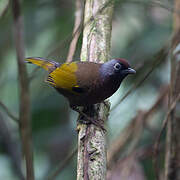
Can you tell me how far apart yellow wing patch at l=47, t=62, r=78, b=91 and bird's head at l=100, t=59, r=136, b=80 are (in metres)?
0.36

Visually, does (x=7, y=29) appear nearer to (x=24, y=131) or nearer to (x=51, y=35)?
(x=51, y=35)

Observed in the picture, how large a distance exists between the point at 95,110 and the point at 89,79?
16.2 inches

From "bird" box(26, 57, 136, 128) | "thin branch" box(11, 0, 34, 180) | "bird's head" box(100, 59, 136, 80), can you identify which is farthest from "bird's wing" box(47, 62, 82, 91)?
"thin branch" box(11, 0, 34, 180)

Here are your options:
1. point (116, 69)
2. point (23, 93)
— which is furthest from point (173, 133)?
point (23, 93)

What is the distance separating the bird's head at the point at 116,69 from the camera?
3.55 metres

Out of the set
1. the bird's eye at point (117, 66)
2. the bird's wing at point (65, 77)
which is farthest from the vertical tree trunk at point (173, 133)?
the bird's wing at point (65, 77)

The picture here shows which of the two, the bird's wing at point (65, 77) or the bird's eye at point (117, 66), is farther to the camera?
the bird's wing at point (65, 77)

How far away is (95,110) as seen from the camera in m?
3.47

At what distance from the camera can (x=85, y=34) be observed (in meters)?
3.56

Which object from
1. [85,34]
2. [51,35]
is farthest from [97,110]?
[51,35]

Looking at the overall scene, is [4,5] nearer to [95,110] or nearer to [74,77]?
[74,77]

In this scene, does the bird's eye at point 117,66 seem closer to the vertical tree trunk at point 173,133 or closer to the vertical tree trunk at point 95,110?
the vertical tree trunk at point 95,110

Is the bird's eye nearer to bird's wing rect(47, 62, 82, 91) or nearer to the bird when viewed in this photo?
the bird

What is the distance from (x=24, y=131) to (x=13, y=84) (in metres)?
3.45
